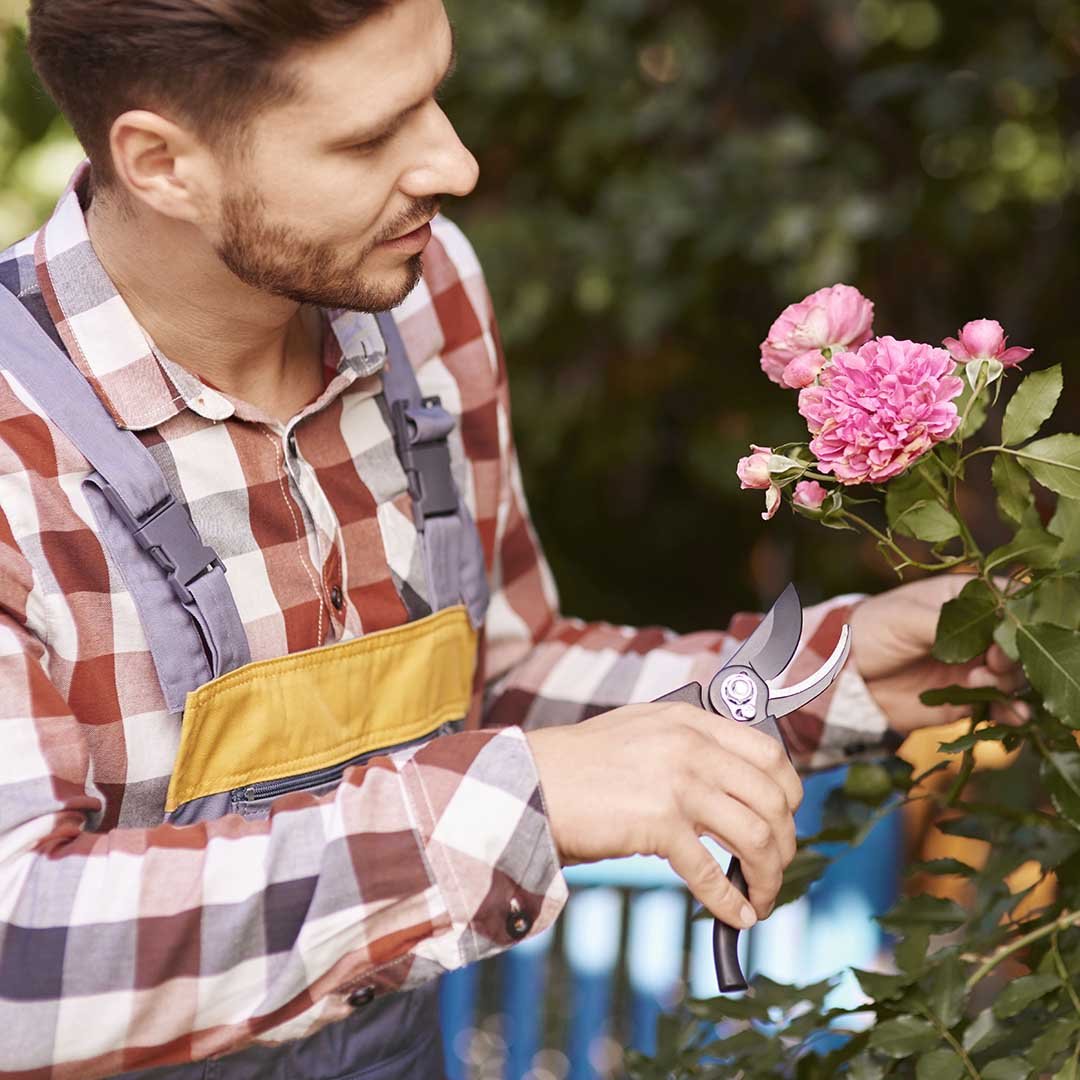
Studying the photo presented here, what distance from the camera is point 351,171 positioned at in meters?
0.98

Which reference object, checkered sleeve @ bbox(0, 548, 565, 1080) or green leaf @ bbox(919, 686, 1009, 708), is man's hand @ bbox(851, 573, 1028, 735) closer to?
green leaf @ bbox(919, 686, 1009, 708)

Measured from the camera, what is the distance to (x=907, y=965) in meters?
0.98

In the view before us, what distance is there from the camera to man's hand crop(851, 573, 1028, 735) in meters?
1.11

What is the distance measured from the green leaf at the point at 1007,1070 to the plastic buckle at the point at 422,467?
0.60 meters

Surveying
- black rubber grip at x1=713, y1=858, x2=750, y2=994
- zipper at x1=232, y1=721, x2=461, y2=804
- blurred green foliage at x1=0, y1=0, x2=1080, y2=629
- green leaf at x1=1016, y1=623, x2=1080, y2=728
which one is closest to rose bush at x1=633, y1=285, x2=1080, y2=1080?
green leaf at x1=1016, y1=623, x2=1080, y2=728

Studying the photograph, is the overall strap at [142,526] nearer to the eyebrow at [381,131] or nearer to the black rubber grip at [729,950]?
the eyebrow at [381,131]

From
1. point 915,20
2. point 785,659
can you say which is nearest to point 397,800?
point 785,659

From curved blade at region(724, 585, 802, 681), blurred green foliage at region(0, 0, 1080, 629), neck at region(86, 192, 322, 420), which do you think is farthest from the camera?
blurred green foliage at region(0, 0, 1080, 629)

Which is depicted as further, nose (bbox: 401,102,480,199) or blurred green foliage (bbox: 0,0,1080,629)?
blurred green foliage (bbox: 0,0,1080,629)

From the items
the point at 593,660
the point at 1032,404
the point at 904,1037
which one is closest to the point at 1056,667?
the point at 1032,404

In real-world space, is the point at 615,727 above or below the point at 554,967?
above

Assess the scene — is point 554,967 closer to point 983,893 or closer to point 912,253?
point 983,893

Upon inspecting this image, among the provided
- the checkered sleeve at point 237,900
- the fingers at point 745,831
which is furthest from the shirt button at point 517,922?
the fingers at point 745,831

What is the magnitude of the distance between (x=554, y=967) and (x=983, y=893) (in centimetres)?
117
